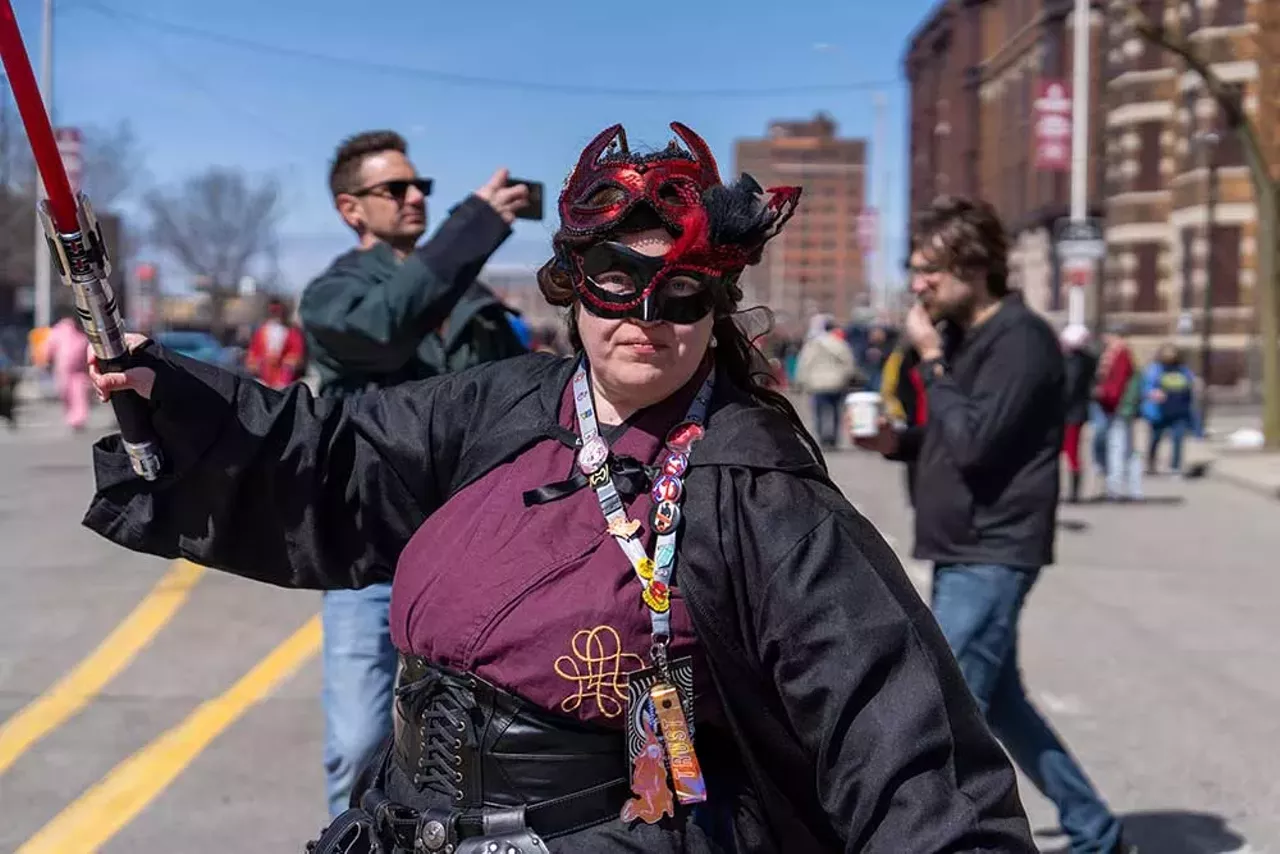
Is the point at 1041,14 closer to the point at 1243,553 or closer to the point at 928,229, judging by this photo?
the point at 1243,553

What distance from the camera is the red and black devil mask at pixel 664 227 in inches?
88.8

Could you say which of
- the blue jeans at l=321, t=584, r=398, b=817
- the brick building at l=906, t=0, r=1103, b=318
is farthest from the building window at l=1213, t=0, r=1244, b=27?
the blue jeans at l=321, t=584, r=398, b=817

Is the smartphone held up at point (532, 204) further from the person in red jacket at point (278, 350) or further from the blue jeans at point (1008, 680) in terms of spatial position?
the person in red jacket at point (278, 350)

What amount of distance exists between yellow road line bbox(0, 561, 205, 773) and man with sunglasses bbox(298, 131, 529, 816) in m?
2.32

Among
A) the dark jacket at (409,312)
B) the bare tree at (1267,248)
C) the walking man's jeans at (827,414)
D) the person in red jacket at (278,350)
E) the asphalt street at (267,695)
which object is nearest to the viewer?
the dark jacket at (409,312)

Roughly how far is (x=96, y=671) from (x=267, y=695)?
37.9 inches

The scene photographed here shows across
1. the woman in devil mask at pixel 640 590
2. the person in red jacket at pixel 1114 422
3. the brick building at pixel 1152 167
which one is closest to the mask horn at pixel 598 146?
the woman in devil mask at pixel 640 590

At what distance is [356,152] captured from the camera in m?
4.55

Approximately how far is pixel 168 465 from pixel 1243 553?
11.0 meters

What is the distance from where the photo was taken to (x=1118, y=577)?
1057 centimetres

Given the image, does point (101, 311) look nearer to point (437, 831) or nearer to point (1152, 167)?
point (437, 831)

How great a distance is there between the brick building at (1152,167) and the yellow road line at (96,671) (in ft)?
80.7

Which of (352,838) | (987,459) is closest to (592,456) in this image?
(352,838)

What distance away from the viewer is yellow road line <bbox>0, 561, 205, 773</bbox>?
19.9 ft
